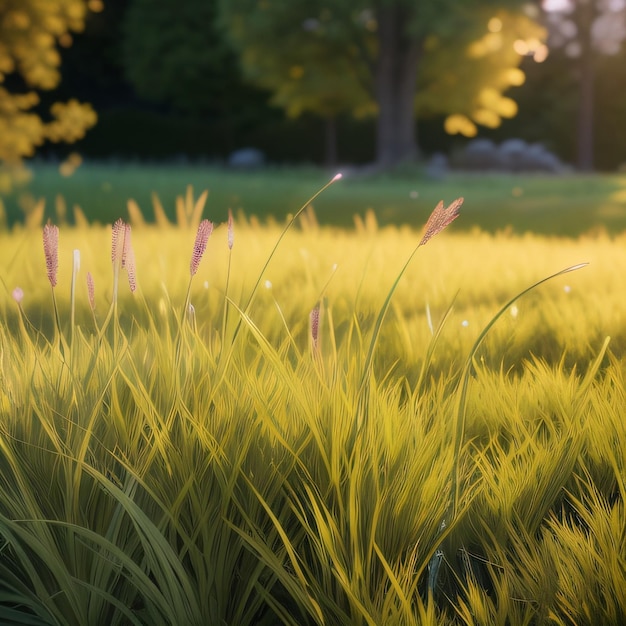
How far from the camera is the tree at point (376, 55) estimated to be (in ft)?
55.8

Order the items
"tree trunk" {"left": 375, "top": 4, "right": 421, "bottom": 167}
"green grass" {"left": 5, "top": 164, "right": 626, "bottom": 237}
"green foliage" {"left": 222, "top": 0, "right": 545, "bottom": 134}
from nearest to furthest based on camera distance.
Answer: "green grass" {"left": 5, "top": 164, "right": 626, "bottom": 237}
"green foliage" {"left": 222, "top": 0, "right": 545, "bottom": 134}
"tree trunk" {"left": 375, "top": 4, "right": 421, "bottom": 167}

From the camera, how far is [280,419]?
1642mm

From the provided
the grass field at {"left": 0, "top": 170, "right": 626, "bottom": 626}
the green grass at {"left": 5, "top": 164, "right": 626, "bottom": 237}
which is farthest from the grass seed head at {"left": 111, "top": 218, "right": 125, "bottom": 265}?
the green grass at {"left": 5, "top": 164, "right": 626, "bottom": 237}

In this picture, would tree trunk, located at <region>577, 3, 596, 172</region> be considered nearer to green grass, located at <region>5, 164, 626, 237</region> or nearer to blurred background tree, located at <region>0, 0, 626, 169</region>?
blurred background tree, located at <region>0, 0, 626, 169</region>

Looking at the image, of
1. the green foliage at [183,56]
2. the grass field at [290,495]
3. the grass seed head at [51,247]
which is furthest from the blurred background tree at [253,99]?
the grass seed head at [51,247]

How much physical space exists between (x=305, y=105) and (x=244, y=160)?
204 inches

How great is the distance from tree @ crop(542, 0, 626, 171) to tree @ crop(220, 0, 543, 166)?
499 cm

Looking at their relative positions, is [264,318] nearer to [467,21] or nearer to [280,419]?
[280,419]

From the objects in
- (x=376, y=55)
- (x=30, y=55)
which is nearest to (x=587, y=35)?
(x=376, y=55)

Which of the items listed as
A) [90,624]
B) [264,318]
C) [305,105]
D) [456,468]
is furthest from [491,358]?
[305,105]

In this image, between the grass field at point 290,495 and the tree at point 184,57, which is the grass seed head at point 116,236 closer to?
the grass field at point 290,495

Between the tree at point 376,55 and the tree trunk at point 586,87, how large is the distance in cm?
489

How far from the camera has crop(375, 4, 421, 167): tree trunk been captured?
58.5 feet

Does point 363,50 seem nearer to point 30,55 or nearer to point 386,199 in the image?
point 386,199
